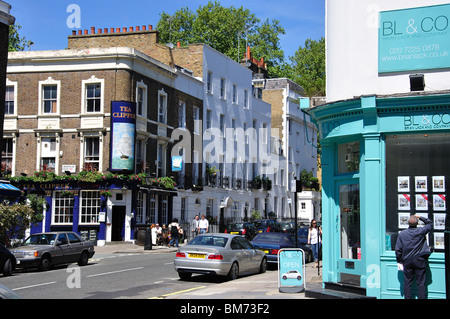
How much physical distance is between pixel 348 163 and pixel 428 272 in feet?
10.1

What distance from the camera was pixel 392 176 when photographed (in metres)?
12.9

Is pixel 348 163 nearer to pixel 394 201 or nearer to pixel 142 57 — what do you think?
pixel 394 201

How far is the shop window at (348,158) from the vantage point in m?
13.6

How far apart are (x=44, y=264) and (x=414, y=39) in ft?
49.9

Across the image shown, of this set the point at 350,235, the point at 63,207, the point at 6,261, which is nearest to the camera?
the point at 350,235

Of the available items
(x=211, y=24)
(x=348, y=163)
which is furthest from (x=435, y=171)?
(x=211, y=24)

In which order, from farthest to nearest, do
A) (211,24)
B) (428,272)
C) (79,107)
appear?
(211,24)
(79,107)
(428,272)

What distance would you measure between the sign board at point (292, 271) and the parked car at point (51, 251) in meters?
10.5

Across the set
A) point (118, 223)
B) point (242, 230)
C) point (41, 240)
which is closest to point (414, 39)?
point (41, 240)

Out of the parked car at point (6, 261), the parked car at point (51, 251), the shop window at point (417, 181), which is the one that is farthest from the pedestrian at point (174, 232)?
the shop window at point (417, 181)

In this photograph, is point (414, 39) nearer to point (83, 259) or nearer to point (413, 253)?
point (413, 253)

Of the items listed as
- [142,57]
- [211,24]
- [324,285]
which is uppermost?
[211,24]

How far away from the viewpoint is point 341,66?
555 inches

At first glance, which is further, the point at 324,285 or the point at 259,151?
the point at 259,151
